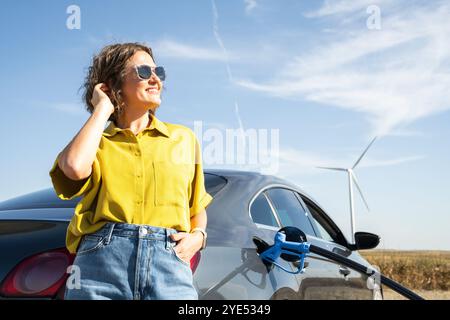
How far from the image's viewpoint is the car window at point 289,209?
3.67 meters

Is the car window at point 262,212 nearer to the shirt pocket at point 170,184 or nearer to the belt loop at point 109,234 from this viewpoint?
the shirt pocket at point 170,184

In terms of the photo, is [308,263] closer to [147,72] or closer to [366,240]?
[366,240]

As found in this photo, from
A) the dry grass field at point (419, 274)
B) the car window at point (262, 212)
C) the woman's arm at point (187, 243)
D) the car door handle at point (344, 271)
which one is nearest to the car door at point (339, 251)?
the car door handle at point (344, 271)

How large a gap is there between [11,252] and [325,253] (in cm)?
170

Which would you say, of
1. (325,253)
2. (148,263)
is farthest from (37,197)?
(325,253)

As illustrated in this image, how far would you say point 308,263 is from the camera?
3344 millimetres

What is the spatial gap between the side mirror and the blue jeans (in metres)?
2.64

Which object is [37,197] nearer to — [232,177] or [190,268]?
[232,177]

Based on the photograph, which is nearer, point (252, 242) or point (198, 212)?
point (198, 212)

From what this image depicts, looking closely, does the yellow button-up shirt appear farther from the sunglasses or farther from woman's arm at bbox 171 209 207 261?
the sunglasses

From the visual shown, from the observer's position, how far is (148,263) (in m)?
2.09

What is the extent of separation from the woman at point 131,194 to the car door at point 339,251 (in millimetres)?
1725

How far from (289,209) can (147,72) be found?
72.8 inches

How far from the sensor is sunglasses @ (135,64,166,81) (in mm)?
2355
